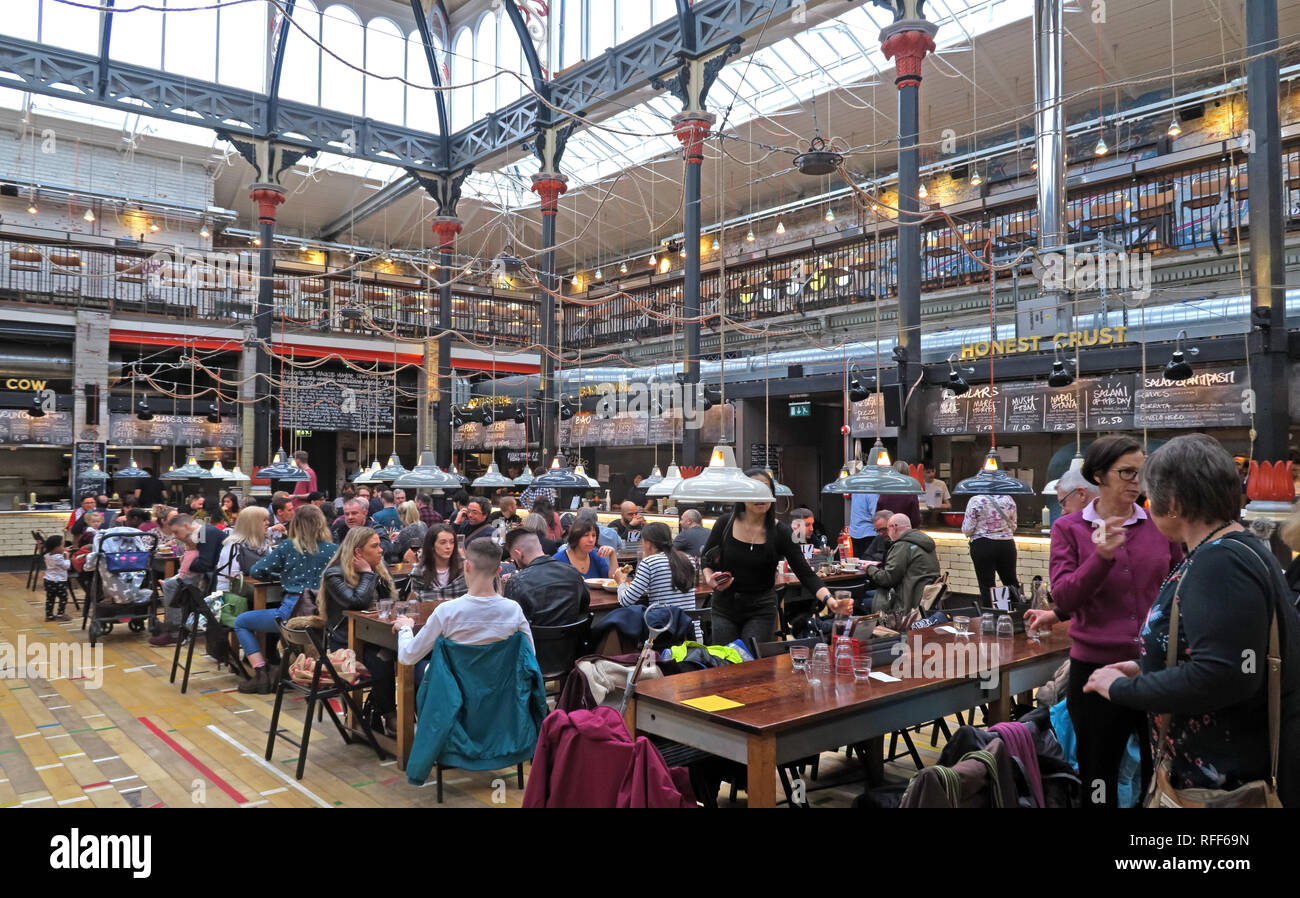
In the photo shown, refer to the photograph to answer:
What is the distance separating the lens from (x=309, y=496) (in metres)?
9.49

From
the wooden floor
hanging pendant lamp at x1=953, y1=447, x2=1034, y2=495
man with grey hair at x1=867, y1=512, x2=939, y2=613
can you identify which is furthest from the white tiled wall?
the wooden floor

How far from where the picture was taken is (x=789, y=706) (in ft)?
9.09

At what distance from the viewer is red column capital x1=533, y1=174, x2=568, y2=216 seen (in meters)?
13.2

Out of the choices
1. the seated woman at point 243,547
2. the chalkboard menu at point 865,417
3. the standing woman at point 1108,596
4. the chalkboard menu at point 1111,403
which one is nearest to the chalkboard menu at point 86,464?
the seated woman at point 243,547

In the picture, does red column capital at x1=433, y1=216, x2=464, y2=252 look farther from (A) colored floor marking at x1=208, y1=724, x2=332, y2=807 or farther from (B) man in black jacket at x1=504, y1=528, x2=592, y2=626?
(B) man in black jacket at x1=504, y1=528, x2=592, y2=626

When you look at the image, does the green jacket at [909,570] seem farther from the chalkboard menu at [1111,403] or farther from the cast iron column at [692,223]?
the cast iron column at [692,223]

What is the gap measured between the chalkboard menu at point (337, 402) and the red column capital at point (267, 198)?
3.20m

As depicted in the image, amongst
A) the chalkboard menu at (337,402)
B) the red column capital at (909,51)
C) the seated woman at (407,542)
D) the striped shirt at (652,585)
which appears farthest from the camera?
the chalkboard menu at (337,402)

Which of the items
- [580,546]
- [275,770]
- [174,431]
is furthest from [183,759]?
[174,431]

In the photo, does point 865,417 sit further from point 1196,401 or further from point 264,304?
point 264,304

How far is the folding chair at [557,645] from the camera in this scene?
4445mm

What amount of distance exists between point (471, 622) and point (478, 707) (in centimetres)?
39
